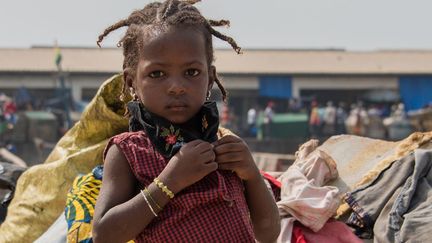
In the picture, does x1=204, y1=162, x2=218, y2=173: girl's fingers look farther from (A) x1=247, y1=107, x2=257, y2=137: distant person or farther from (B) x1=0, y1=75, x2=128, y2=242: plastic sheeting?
(A) x1=247, y1=107, x2=257, y2=137: distant person

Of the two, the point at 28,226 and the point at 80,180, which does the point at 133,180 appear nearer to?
the point at 80,180

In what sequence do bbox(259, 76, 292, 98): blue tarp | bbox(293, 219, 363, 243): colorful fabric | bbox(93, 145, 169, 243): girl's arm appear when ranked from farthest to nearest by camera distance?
bbox(259, 76, 292, 98): blue tarp
bbox(293, 219, 363, 243): colorful fabric
bbox(93, 145, 169, 243): girl's arm

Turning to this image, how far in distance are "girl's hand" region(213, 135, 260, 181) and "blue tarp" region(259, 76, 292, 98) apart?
25.1m

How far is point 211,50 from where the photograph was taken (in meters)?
1.68

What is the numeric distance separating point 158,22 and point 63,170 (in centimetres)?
141

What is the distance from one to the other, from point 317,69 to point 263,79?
297cm

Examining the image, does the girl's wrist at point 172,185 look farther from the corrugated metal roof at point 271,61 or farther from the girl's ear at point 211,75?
the corrugated metal roof at point 271,61

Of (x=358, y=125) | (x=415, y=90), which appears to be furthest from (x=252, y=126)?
(x=415, y=90)

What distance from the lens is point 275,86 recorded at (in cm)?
2677

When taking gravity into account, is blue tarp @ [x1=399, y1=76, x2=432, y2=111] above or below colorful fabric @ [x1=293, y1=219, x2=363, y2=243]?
below

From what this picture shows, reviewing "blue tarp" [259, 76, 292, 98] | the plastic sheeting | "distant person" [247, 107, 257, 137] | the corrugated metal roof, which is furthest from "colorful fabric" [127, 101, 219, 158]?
"blue tarp" [259, 76, 292, 98]

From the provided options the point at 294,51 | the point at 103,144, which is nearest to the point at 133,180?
the point at 103,144

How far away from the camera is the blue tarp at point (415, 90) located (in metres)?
27.3

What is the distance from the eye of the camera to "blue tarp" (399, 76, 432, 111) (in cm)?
2733
